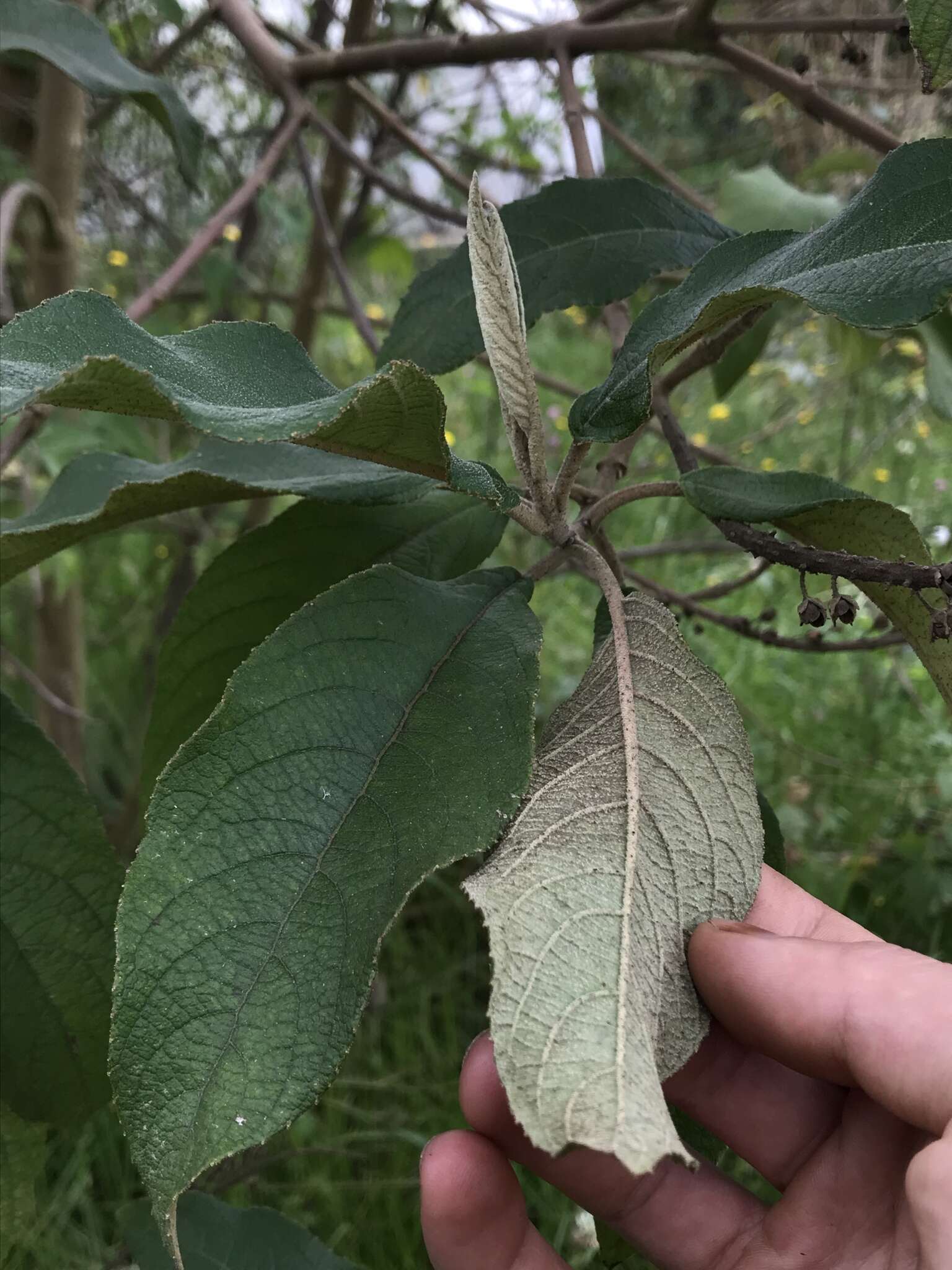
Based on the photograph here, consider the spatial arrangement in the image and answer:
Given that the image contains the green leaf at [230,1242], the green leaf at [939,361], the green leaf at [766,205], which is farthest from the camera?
the green leaf at [766,205]

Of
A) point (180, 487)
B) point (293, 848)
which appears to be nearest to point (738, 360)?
point (180, 487)

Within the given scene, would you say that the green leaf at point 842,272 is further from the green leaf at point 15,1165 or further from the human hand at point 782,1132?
the green leaf at point 15,1165

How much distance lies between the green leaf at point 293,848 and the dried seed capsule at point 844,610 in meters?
0.19

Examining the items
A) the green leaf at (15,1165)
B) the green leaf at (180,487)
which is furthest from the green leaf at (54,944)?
the green leaf at (180,487)

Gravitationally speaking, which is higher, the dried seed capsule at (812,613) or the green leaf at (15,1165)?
the dried seed capsule at (812,613)

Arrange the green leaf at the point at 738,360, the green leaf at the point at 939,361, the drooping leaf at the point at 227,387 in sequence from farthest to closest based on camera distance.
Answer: the green leaf at the point at 738,360, the green leaf at the point at 939,361, the drooping leaf at the point at 227,387

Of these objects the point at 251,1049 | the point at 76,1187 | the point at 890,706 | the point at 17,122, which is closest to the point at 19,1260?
the point at 76,1187

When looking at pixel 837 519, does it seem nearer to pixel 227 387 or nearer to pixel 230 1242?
pixel 227 387

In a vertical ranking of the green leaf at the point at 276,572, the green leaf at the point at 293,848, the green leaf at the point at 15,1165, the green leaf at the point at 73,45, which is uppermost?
the green leaf at the point at 73,45

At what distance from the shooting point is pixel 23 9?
0.97m

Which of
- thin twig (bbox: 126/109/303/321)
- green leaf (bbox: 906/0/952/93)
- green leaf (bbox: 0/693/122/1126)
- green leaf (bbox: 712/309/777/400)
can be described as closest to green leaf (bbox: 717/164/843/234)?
green leaf (bbox: 712/309/777/400)

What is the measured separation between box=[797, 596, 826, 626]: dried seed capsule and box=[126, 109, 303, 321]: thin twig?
68 centimetres

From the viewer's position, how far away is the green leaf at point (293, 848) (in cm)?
51

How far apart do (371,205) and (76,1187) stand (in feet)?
6.35
